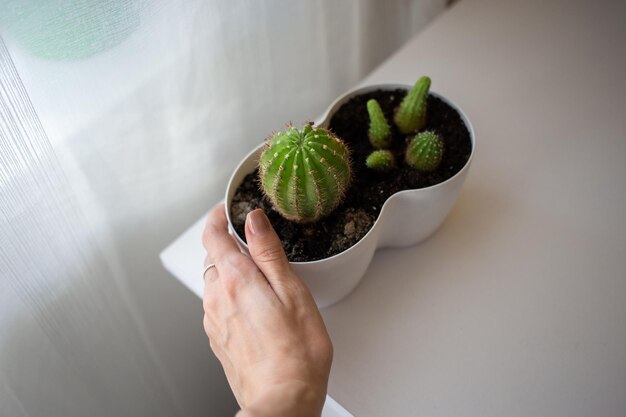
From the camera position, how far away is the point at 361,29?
3.28ft

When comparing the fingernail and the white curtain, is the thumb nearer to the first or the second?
the fingernail

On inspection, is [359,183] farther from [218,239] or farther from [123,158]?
[123,158]

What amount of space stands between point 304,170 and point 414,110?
0.69 feet

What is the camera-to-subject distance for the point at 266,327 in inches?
20.4

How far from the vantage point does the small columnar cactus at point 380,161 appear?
2.02 feet

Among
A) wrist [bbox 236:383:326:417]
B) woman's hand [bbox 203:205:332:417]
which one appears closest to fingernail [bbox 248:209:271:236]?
woman's hand [bbox 203:205:332:417]

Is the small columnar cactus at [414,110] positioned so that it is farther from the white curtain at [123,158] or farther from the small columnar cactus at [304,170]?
the white curtain at [123,158]

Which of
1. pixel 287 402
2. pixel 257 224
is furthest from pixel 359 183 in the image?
pixel 287 402

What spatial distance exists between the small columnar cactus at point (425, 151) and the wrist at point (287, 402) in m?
0.30

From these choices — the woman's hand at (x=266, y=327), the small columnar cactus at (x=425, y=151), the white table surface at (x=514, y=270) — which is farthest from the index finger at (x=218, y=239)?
the small columnar cactus at (x=425, y=151)

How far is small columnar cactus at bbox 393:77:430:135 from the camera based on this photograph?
25.1 inches

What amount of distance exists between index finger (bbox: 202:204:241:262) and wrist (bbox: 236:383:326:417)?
168 millimetres

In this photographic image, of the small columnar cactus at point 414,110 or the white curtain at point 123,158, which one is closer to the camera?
the white curtain at point 123,158

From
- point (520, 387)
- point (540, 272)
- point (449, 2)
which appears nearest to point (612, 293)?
point (540, 272)
